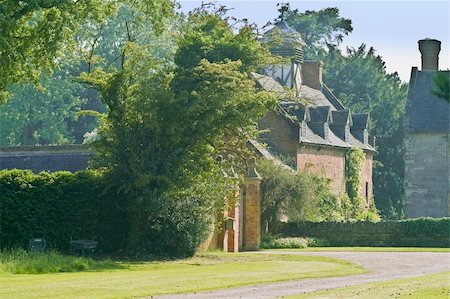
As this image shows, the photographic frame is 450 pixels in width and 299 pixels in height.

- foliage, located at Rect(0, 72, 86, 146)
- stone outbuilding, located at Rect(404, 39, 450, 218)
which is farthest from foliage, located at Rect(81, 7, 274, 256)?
foliage, located at Rect(0, 72, 86, 146)

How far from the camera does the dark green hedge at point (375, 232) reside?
5253 cm

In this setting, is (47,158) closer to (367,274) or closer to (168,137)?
(168,137)

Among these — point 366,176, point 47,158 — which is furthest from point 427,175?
point 47,158

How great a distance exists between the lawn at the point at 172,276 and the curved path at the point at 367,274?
75 centimetres

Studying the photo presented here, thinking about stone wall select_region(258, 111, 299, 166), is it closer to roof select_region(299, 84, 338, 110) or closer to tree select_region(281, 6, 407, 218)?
roof select_region(299, 84, 338, 110)

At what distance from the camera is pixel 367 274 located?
31172mm

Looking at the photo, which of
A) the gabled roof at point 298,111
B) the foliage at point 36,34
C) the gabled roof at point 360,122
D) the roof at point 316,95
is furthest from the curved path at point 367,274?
the gabled roof at point 360,122

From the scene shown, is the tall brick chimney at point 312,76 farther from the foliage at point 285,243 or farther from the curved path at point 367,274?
the curved path at point 367,274

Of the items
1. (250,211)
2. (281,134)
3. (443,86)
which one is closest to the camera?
(443,86)

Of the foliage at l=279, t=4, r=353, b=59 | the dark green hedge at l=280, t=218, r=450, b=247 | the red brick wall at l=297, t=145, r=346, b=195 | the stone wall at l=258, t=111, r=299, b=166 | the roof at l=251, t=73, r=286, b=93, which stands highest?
the foliage at l=279, t=4, r=353, b=59

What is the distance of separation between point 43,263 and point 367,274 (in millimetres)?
9595

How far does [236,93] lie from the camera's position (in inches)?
Result: 1503

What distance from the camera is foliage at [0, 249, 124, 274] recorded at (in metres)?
28.9

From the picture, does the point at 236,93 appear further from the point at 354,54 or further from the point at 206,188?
the point at 354,54
